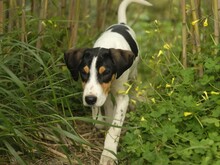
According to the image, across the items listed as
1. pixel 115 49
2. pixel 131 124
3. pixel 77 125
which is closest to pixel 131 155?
pixel 131 124

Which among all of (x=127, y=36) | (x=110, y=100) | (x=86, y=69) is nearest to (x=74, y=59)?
(x=86, y=69)

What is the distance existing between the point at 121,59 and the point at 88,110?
789 millimetres

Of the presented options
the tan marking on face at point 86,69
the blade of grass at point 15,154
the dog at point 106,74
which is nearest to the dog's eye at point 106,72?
the dog at point 106,74

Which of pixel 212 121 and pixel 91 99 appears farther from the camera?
pixel 91 99

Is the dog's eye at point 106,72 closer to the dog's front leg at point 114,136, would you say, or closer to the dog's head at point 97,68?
the dog's head at point 97,68

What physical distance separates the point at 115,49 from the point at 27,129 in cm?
77

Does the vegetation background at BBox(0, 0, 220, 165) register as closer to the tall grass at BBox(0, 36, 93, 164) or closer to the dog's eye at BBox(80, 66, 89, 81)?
the tall grass at BBox(0, 36, 93, 164)

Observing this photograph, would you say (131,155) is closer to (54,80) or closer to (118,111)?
(118,111)

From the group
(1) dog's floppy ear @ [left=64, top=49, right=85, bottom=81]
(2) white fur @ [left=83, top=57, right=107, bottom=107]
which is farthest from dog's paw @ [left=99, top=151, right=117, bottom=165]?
(1) dog's floppy ear @ [left=64, top=49, right=85, bottom=81]

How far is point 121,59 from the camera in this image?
11.2 ft

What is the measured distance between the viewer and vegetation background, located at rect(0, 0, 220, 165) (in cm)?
288

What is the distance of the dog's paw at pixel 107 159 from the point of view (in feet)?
10.4

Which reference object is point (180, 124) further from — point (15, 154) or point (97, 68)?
point (15, 154)

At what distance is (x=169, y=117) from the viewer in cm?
301
